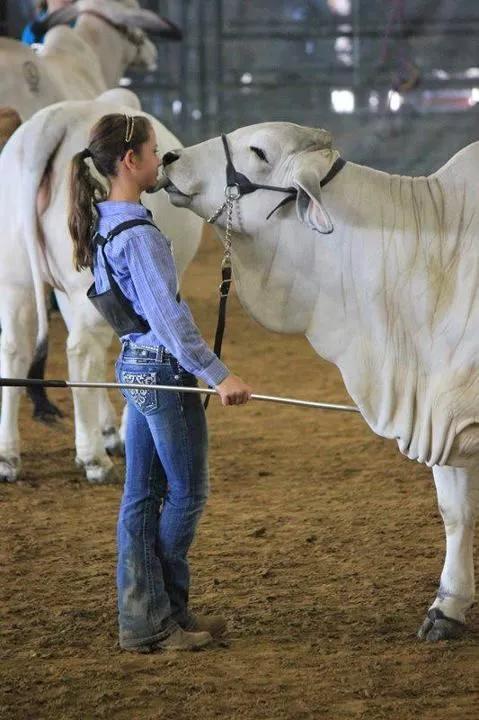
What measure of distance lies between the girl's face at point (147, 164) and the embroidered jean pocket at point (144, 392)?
0.53 m

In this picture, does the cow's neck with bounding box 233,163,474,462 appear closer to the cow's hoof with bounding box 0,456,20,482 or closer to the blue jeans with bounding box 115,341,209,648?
the blue jeans with bounding box 115,341,209,648

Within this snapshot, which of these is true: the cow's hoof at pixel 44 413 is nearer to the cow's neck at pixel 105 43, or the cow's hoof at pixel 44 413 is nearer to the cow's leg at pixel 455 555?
the cow's leg at pixel 455 555

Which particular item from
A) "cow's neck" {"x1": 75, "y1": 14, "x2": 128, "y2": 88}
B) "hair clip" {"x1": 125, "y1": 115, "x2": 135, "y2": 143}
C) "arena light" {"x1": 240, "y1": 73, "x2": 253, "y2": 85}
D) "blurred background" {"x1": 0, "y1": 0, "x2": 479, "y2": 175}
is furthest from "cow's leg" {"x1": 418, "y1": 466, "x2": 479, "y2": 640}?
"arena light" {"x1": 240, "y1": 73, "x2": 253, "y2": 85}

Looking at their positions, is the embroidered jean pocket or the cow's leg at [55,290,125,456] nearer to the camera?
the embroidered jean pocket

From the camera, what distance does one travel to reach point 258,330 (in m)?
9.93

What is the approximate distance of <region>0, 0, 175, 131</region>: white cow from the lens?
757 centimetres

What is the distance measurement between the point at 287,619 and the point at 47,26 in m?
6.28

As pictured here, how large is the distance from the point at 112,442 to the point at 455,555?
2.85 m

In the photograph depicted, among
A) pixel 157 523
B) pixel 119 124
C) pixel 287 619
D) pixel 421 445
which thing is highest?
pixel 119 124

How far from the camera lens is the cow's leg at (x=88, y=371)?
18.0 feet

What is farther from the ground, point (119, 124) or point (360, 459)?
point (119, 124)

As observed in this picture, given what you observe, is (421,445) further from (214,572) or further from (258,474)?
(258,474)

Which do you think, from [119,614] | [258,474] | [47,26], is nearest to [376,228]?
[119,614]

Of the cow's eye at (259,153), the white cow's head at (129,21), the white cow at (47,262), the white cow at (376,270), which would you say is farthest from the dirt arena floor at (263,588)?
the white cow's head at (129,21)
